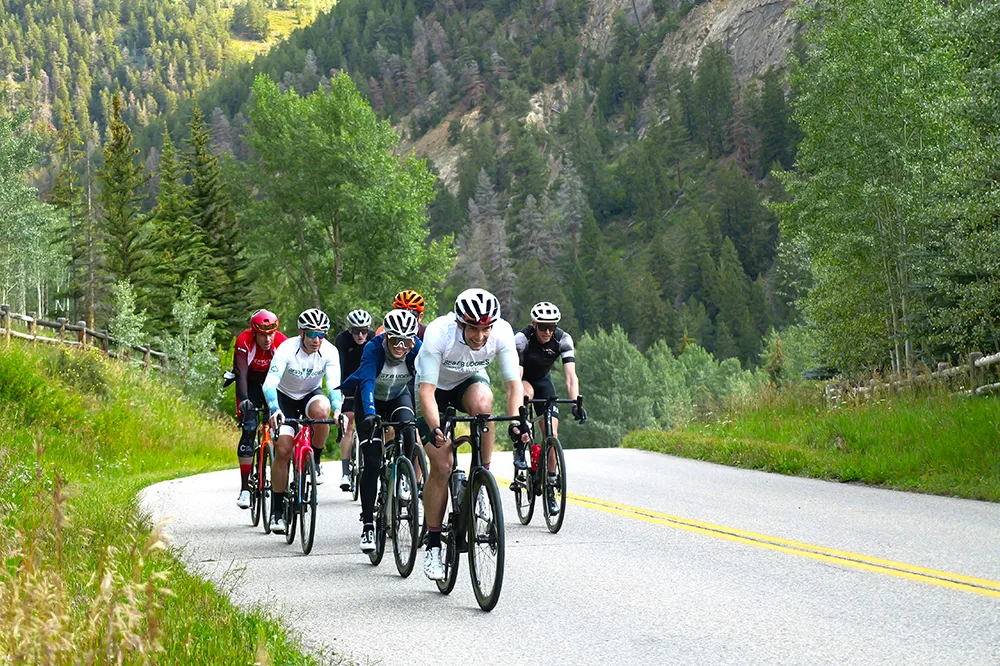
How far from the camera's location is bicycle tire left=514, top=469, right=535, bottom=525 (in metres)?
11.5

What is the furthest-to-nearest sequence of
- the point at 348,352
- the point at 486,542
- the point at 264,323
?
the point at 348,352, the point at 264,323, the point at 486,542

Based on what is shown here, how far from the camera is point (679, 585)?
308 inches

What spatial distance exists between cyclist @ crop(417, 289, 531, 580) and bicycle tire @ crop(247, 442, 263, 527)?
4.16m

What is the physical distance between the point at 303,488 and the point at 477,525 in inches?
127

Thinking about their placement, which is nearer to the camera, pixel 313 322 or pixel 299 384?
pixel 313 322

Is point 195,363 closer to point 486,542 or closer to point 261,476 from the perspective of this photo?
point 261,476

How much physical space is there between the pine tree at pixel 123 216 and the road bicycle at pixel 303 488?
2067 inches

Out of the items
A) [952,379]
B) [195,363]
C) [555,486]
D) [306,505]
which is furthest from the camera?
[195,363]

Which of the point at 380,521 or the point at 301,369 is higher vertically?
the point at 301,369

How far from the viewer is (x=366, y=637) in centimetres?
657

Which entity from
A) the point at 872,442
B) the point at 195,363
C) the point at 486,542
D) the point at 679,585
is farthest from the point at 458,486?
the point at 195,363

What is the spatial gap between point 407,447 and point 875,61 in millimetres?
25645

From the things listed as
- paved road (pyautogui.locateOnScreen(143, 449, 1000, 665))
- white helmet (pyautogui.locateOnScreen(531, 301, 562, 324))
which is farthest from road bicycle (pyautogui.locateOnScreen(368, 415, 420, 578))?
white helmet (pyautogui.locateOnScreen(531, 301, 562, 324))

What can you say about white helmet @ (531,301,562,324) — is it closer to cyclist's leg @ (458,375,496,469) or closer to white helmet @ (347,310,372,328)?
white helmet @ (347,310,372,328)
